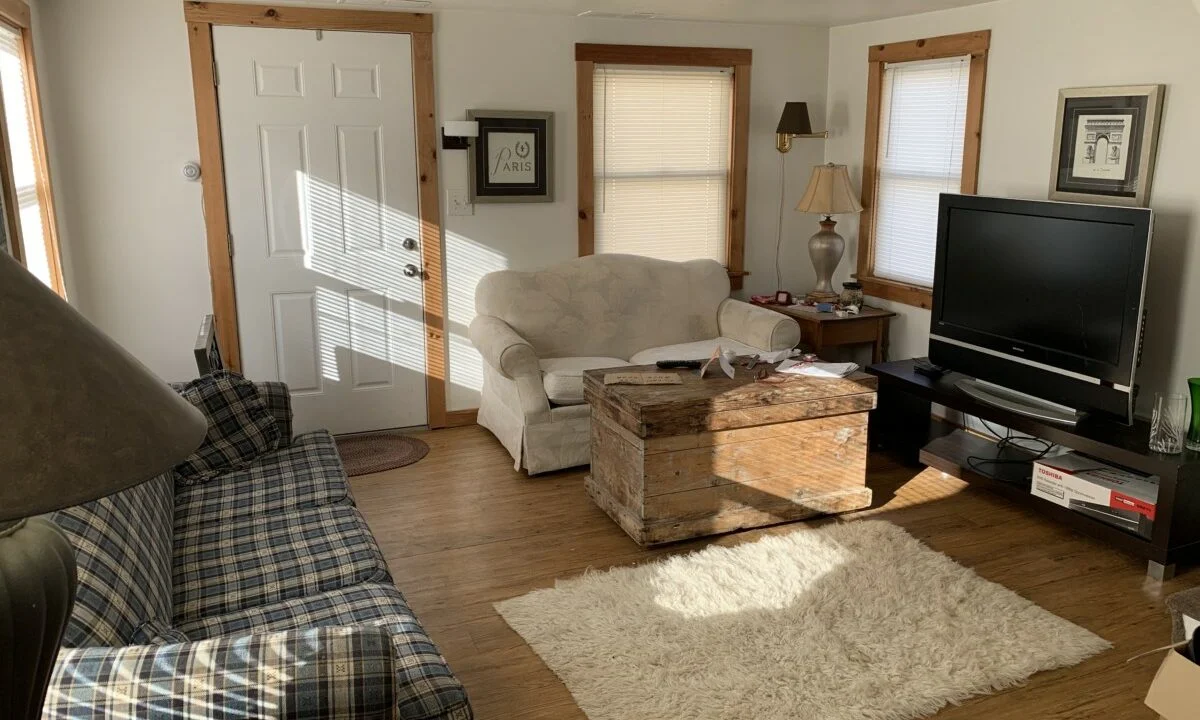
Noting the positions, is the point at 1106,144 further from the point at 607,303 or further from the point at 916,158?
the point at 607,303

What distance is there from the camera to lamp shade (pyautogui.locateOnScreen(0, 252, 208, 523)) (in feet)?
2.22

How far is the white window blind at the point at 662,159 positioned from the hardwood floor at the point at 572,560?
1575 millimetres

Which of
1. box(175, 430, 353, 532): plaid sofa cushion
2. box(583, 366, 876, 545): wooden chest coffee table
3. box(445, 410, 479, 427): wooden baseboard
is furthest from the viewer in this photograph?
box(445, 410, 479, 427): wooden baseboard

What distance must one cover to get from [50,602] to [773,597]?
2.62m

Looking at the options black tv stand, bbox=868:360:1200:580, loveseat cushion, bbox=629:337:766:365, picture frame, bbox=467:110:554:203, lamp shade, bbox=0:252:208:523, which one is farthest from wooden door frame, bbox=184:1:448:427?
lamp shade, bbox=0:252:208:523

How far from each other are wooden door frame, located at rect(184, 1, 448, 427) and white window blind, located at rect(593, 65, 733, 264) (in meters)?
0.95

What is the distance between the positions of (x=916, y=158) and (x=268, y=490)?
3.78 meters

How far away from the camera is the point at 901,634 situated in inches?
117

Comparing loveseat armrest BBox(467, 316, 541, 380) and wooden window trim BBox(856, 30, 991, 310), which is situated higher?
wooden window trim BBox(856, 30, 991, 310)

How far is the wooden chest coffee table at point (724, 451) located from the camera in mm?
3586

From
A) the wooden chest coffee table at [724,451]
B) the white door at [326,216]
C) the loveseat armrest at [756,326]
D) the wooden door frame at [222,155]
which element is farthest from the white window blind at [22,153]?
the loveseat armrest at [756,326]

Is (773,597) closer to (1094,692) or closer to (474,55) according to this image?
(1094,692)

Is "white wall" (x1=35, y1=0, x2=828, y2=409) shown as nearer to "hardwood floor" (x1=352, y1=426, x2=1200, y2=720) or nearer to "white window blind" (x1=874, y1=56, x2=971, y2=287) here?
"white window blind" (x1=874, y1=56, x2=971, y2=287)

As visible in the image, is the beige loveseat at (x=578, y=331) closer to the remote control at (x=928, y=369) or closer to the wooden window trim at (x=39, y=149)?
the remote control at (x=928, y=369)
